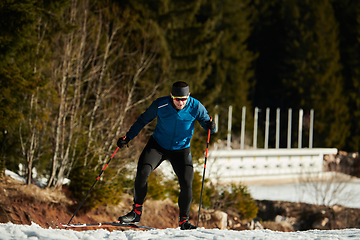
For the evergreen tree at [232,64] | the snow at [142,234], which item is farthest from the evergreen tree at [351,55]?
the snow at [142,234]

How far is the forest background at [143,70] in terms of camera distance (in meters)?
9.22

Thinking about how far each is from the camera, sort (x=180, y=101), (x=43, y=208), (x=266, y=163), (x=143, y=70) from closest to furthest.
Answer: (x=180, y=101)
(x=43, y=208)
(x=143, y=70)
(x=266, y=163)

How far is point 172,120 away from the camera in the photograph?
5230 mm

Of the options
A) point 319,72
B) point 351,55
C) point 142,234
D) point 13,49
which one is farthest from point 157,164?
point 351,55

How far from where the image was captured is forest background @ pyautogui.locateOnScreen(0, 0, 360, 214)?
30.2ft

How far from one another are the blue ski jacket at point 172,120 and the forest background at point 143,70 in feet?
12.2

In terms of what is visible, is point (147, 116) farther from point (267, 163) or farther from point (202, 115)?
point (267, 163)

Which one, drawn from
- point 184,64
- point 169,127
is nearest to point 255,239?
point 169,127

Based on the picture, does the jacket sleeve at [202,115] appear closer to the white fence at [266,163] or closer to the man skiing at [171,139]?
the man skiing at [171,139]

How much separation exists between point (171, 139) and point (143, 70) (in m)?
13.3

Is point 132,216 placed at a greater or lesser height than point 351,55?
lesser

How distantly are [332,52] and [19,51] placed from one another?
29.4 meters

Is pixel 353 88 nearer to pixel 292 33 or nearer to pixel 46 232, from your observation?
pixel 292 33

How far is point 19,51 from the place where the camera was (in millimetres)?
8445
